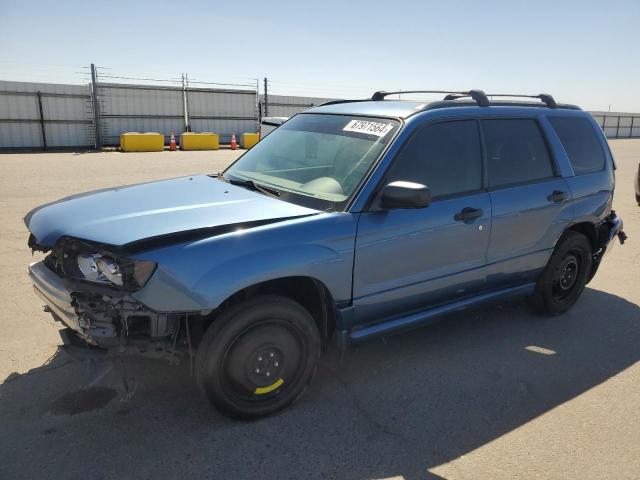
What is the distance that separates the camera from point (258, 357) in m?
2.99

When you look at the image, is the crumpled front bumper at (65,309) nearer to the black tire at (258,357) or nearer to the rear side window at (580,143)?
the black tire at (258,357)

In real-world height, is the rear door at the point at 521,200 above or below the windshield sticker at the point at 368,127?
below

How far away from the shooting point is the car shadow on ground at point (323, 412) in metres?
2.71

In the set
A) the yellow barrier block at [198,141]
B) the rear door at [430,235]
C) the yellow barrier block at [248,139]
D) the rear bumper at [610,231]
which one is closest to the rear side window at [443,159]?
the rear door at [430,235]

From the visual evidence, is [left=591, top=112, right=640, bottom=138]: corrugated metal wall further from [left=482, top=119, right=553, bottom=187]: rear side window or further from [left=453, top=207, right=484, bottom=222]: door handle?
[left=453, top=207, right=484, bottom=222]: door handle

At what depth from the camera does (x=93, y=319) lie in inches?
106

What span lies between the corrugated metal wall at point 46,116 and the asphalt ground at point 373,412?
19260 millimetres

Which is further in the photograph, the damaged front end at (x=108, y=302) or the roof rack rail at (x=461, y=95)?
the roof rack rail at (x=461, y=95)

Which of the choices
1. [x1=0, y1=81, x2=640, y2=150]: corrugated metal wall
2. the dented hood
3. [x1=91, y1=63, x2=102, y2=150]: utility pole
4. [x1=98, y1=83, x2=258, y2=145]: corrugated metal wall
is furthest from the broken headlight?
[x1=98, y1=83, x2=258, y2=145]: corrugated metal wall

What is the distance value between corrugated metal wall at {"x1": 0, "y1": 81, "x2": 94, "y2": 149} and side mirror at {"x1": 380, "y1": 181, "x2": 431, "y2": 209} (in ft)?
72.3

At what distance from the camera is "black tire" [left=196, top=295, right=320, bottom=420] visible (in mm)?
2830

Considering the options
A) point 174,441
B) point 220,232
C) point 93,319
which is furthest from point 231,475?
point 220,232

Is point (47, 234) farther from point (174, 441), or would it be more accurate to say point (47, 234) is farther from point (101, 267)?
point (174, 441)

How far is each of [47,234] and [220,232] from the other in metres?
1.04
